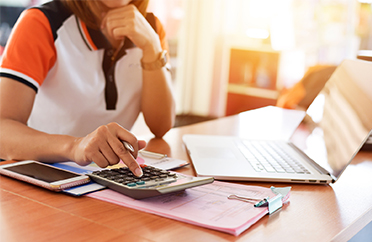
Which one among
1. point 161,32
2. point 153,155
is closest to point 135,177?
point 153,155

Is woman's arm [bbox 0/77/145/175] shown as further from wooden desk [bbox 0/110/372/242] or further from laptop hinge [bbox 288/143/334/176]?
laptop hinge [bbox 288/143/334/176]

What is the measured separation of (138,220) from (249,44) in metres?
3.95

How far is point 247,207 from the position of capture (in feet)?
1.90

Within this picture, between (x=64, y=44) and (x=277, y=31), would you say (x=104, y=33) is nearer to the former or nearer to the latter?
(x=64, y=44)

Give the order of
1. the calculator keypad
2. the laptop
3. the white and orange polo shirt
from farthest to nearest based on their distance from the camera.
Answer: the white and orange polo shirt
the laptop
the calculator keypad

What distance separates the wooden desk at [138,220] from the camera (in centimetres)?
49

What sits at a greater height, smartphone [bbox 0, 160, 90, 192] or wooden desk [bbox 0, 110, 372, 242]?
smartphone [bbox 0, 160, 90, 192]

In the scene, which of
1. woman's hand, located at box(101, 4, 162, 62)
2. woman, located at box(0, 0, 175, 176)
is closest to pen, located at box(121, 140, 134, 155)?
woman, located at box(0, 0, 175, 176)

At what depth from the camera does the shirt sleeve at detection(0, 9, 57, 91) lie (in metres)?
0.93

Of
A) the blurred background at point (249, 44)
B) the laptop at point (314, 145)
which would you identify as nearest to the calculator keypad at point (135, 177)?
the laptop at point (314, 145)

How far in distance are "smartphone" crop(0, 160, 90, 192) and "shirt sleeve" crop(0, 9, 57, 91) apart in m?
0.30

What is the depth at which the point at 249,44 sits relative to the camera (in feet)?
14.0

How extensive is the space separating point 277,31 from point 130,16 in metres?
3.25

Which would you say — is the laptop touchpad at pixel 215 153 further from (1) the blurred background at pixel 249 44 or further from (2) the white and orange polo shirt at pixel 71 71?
(1) the blurred background at pixel 249 44
